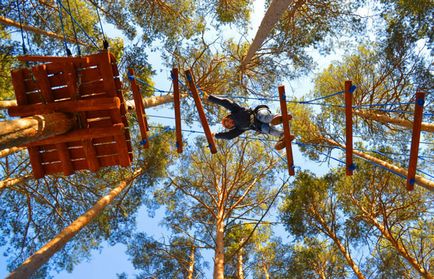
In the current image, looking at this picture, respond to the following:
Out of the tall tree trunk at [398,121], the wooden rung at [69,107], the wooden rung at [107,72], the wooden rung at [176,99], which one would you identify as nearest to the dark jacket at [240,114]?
the wooden rung at [176,99]

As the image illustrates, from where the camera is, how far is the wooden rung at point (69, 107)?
423 cm

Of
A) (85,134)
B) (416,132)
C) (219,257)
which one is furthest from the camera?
(219,257)

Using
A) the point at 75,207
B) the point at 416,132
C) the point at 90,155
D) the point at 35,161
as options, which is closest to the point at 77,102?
the point at 90,155

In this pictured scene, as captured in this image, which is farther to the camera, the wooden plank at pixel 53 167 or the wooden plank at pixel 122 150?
the wooden plank at pixel 53 167

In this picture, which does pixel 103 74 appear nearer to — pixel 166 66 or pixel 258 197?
pixel 166 66

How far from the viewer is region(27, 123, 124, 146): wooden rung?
14.3 ft

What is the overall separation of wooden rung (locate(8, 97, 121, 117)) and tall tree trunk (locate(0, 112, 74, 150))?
0.40ft

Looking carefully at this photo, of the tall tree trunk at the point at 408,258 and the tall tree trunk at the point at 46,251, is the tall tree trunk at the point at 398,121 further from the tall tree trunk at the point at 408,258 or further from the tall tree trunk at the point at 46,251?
the tall tree trunk at the point at 46,251

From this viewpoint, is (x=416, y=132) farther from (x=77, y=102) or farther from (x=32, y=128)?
(x=32, y=128)

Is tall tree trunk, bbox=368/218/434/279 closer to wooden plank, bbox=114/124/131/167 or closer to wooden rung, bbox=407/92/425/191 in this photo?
wooden rung, bbox=407/92/425/191

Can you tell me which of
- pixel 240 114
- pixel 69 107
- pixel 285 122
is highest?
pixel 240 114

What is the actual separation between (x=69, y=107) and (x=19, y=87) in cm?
76

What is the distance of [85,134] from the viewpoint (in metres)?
4.37

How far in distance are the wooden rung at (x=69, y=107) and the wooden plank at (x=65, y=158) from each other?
0.58 m
